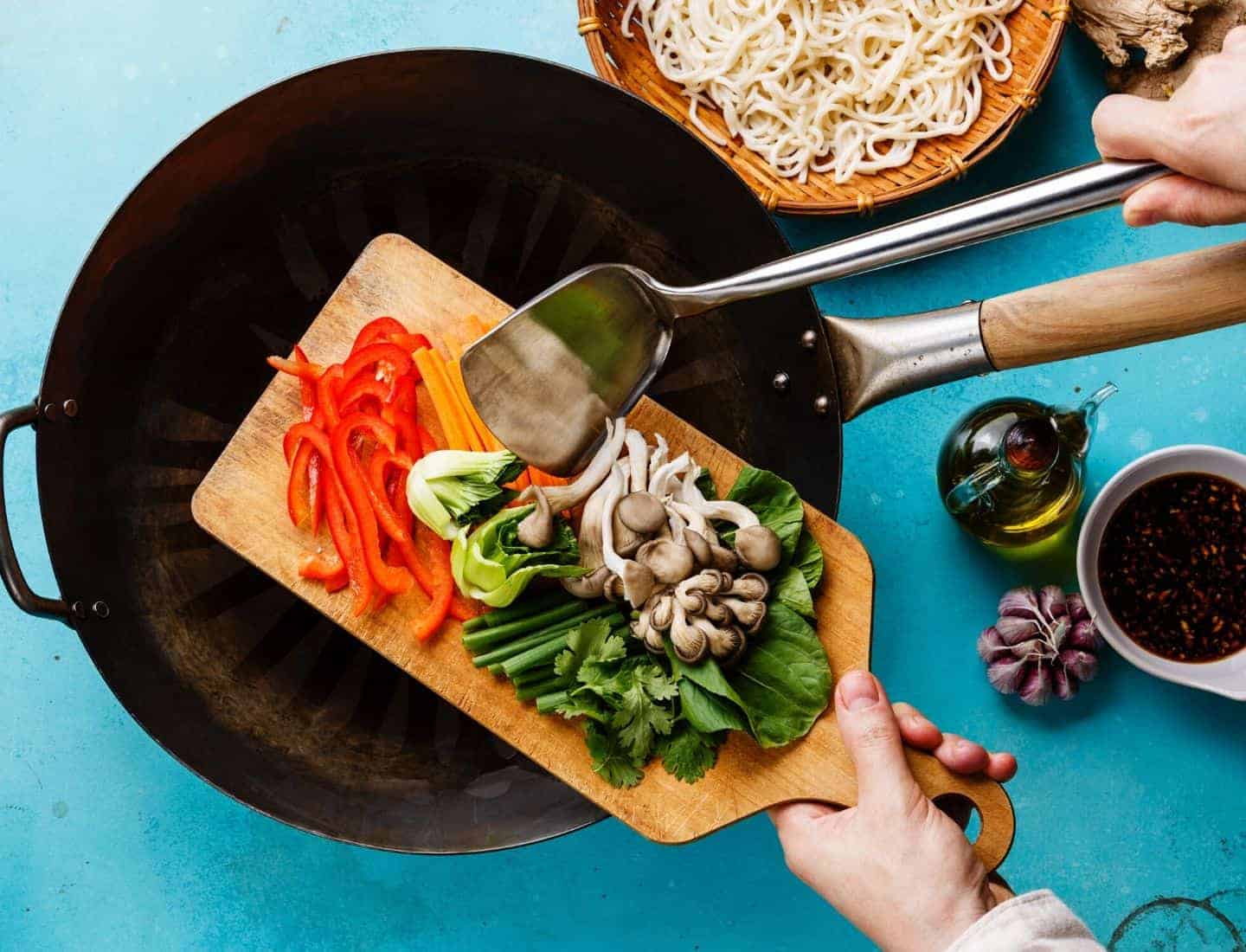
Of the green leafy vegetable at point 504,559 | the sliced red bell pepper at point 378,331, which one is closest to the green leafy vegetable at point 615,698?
the green leafy vegetable at point 504,559

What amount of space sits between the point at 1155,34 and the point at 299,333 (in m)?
2.09

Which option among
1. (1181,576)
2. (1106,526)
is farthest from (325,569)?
(1181,576)

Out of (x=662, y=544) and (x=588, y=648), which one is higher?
(x=662, y=544)

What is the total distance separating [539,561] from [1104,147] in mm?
1195

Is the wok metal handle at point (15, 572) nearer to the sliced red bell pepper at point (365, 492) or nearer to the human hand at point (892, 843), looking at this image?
the sliced red bell pepper at point (365, 492)

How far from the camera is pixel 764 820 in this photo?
8.20ft

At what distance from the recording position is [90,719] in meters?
2.58

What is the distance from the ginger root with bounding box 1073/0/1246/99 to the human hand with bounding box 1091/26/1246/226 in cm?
87

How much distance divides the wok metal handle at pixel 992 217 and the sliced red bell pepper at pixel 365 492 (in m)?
0.94

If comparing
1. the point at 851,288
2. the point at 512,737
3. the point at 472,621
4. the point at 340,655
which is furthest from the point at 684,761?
the point at 851,288

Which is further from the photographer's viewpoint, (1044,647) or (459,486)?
(1044,647)

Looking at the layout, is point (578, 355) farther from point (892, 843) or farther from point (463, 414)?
point (892, 843)

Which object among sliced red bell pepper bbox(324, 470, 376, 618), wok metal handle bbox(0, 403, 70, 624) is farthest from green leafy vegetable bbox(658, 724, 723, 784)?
wok metal handle bbox(0, 403, 70, 624)

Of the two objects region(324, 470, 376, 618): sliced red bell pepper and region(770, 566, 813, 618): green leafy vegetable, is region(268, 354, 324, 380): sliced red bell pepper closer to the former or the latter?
region(324, 470, 376, 618): sliced red bell pepper
